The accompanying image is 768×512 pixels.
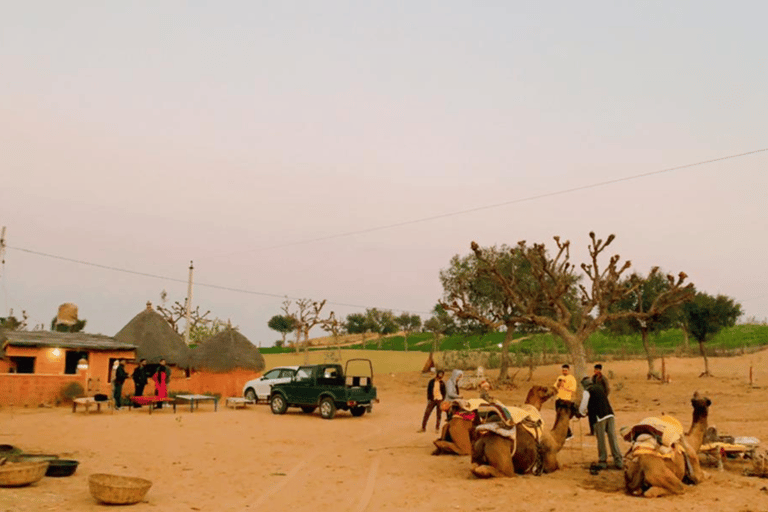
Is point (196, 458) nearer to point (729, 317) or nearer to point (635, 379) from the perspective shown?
point (635, 379)

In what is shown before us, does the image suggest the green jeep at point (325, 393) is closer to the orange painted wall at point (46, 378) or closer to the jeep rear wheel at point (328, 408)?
the jeep rear wheel at point (328, 408)

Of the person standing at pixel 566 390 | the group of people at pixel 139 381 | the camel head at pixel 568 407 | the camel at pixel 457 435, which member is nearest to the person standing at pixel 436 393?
the camel at pixel 457 435

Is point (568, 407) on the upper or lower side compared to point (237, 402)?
upper

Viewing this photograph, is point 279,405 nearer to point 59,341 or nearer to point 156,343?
point 59,341

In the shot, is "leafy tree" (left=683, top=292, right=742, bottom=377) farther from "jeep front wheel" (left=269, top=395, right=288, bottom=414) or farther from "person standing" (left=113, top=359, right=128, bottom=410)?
"person standing" (left=113, top=359, right=128, bottom=410)

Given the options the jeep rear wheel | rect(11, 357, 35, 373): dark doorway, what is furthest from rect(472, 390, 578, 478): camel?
rect(11, 357, 35, 373): dark doorway

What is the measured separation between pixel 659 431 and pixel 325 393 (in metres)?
14.5

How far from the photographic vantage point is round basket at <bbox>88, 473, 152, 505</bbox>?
391 inches

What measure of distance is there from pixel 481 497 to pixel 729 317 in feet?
108

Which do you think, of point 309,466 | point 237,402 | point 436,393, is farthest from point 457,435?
point 237,402

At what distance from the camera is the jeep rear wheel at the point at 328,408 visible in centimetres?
2338

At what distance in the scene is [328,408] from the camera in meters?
23.5

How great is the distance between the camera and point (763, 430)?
1792 centimetres

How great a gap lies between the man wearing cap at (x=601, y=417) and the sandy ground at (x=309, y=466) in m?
0.55
